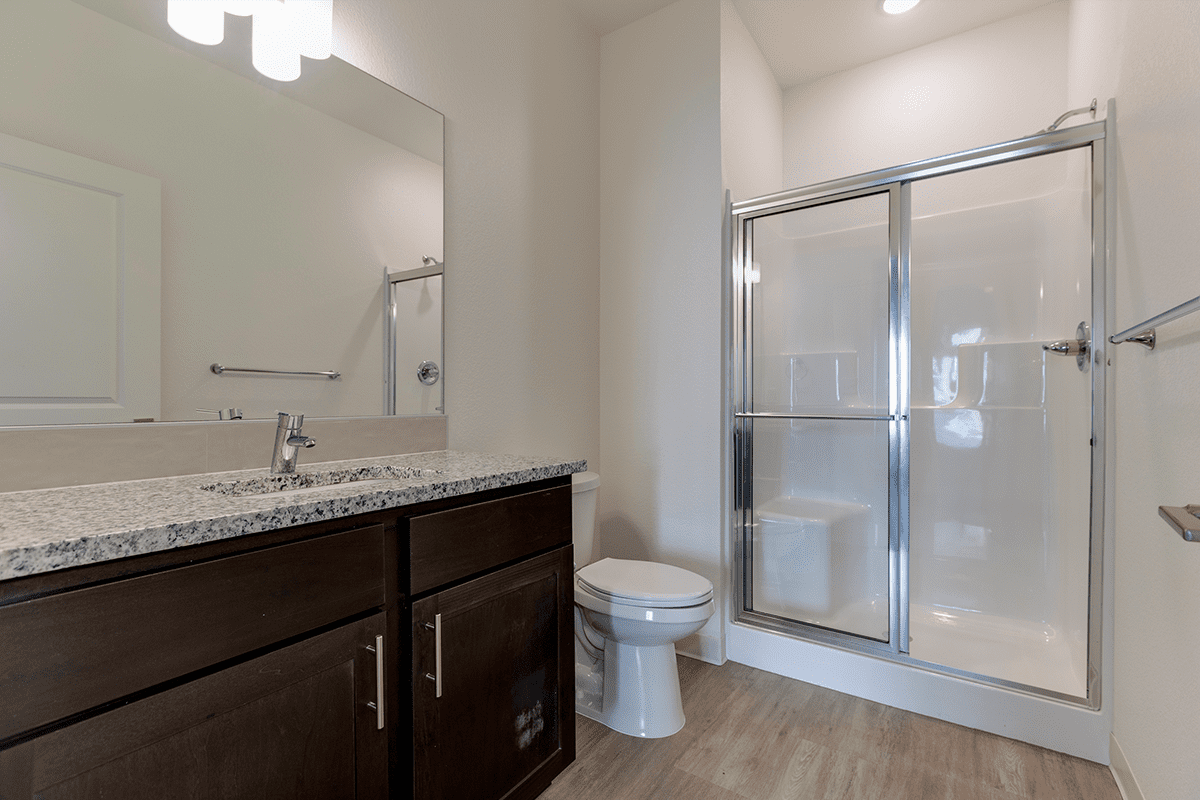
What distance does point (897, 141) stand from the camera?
277cm

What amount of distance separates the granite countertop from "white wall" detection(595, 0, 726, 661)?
1.10 meters

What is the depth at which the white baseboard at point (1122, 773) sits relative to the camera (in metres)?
1.41

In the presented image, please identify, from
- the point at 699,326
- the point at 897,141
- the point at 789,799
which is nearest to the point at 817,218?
the point at 699,326

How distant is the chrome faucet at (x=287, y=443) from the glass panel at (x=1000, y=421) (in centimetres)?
214

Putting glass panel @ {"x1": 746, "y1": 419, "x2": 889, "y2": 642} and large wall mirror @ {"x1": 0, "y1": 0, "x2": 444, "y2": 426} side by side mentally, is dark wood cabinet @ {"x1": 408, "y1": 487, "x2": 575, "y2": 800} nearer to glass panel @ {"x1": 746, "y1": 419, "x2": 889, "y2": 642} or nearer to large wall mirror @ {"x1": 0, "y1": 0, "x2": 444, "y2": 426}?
large wall mirror @ {"x1": 0, "y1": 0, "x2": 444, "y2": 426}

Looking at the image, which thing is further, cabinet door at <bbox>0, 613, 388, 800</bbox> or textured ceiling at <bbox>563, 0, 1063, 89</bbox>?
textured ceiling at <bbox>563, 0, 1063, 89</bbox>

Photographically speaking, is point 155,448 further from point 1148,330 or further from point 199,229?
point 1148,330

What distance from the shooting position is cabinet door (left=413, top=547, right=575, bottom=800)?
3.73ft

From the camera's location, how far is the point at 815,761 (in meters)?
1.64

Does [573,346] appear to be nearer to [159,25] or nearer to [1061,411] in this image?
[159,25]

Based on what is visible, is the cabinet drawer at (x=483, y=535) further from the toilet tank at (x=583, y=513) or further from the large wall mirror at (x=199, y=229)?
the large wall mirror at (x=199, y=229)

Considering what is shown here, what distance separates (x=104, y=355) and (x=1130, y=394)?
245 centimetres

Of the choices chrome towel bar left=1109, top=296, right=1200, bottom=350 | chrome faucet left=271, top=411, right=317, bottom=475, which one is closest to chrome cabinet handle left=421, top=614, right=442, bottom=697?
chrome faucet left=271, top=411, right=317, bottom=475

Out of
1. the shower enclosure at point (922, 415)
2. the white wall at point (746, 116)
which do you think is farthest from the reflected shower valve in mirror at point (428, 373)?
the white wall at point (746, 116)
